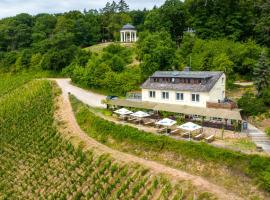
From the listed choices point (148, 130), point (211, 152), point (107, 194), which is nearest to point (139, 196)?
point (107, 194)

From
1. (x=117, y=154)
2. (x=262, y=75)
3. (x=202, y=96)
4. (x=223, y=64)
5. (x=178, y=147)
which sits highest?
(x=223, y=64)

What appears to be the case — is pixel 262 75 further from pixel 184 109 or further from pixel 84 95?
pixel 84 95

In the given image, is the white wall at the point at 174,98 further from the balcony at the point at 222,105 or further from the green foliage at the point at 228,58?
the green foliage at the point at 228,58

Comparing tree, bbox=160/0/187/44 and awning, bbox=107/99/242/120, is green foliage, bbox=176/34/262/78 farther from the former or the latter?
tree, bbox=160/0/187/44

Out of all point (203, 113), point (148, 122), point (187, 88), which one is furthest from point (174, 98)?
point (203, 113)

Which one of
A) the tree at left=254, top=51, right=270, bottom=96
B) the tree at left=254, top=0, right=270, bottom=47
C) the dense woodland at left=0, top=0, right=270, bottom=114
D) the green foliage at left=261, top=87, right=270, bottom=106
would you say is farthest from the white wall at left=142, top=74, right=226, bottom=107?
the tree at left=254, top=0, right=270, bottom=47

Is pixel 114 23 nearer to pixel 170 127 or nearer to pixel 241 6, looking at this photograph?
pixel 241 6
